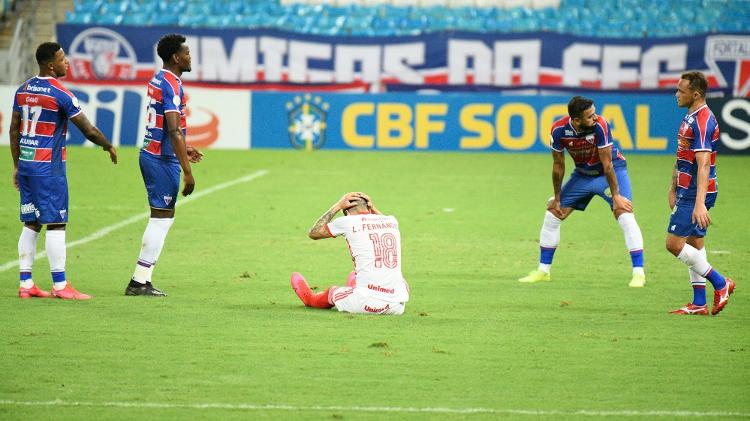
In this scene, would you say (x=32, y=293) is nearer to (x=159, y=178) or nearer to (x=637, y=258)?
(x=159, y=178)

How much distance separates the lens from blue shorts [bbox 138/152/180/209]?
9672 millimetres

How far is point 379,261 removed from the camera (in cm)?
876

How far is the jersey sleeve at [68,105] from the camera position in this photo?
931 cm

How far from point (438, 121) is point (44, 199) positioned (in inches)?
708

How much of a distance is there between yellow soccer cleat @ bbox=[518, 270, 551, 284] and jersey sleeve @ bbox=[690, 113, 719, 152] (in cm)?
261

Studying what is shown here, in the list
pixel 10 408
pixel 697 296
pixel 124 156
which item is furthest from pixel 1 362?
pixel 124 156

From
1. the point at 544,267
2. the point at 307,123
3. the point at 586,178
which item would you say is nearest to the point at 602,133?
the point at 586,178

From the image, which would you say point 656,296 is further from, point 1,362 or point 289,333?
point 1,362

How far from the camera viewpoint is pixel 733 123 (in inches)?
1017

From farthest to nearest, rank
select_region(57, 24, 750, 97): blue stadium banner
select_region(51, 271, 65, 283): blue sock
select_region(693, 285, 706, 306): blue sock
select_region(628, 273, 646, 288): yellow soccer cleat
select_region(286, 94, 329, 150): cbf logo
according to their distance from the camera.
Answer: select_region(57, 24, 750, 97): blue stadium banner
select_region(286, 94, 329, 150): cbf logo
select_region(628, 273, 646, 288): yellow soccer cleat
select_region(51, 271, 65, 283): blue sock
select_region(693, 285, 706, 306): blue sock

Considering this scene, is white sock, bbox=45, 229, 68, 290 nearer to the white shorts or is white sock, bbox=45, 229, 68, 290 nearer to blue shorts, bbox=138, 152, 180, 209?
blue shorts, bbox=138, 152, 180, 209

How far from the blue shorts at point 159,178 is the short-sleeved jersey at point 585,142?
3480mm

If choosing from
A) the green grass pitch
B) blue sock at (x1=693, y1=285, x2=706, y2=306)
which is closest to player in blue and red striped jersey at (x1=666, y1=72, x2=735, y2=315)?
blue sock at (x1=693, y1=285, x2=706, y2=306)

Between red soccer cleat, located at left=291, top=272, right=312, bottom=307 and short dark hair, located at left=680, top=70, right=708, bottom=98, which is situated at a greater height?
short dark hair, located at left=680, top=70, right=708, bottom=98
